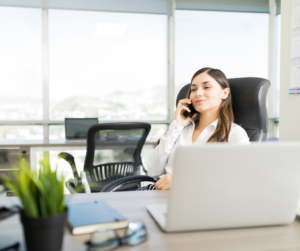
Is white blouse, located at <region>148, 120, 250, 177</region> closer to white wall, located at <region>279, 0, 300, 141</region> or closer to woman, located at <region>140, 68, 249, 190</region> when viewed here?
woman, located at <region>140, 68, 249, 190</region>

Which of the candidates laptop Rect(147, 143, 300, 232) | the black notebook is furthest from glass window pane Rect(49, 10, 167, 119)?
laptop Rect(147, 143, 300, 232)

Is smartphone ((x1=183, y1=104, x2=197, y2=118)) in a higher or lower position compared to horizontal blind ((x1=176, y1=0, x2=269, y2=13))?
lower

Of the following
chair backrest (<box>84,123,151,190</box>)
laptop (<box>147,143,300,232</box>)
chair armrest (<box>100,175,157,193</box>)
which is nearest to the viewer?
laptop (<box>147,143,300,232</box>)

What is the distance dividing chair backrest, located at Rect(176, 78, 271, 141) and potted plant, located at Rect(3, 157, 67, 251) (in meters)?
1.30

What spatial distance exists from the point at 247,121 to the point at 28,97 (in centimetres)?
384

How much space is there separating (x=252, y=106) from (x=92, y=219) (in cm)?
118

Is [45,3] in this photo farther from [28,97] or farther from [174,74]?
[174,74]

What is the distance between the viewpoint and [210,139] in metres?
1.72

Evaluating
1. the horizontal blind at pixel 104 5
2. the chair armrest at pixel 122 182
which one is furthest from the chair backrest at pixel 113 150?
the horizontal blind at pixel 104 5

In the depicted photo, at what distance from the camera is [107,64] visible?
15.7 feet

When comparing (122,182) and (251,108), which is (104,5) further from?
(122,182)

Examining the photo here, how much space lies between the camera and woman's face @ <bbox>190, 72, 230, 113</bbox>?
1.77 m

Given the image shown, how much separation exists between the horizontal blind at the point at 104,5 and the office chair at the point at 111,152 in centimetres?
321

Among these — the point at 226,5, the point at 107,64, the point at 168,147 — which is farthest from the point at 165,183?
the point at 226,5
